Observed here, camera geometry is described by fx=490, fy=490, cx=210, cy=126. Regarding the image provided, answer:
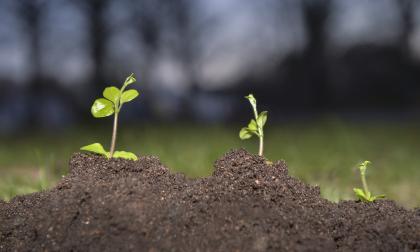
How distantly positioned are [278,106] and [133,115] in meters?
6.08

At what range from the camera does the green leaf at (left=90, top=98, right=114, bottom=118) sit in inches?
63.1

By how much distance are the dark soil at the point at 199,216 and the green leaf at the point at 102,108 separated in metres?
0.16

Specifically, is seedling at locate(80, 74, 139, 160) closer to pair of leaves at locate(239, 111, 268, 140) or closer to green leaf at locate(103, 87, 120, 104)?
green leaf at locate(103, 87, 120, 104)

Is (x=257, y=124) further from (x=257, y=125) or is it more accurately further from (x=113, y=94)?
(x=113, y=94)

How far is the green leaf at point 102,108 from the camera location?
160 cm

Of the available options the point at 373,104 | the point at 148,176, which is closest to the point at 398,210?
the point at 148,176

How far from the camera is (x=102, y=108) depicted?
1.62 metres

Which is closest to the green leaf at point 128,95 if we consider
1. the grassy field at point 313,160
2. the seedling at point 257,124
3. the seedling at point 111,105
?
the seedling at point 111,105

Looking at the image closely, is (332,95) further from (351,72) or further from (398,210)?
(398,210)

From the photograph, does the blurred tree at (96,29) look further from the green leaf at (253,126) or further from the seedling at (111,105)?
the green leaf at (253,126)

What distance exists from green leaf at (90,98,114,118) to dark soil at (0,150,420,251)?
0.16m

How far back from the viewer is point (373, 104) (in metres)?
17.8

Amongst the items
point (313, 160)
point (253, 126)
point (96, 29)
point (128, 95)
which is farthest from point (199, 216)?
point (96, 29)

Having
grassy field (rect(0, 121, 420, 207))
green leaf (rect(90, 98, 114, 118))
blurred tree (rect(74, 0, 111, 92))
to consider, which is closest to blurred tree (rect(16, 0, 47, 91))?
blurred tree (rect(74, 0, 111, 92))
